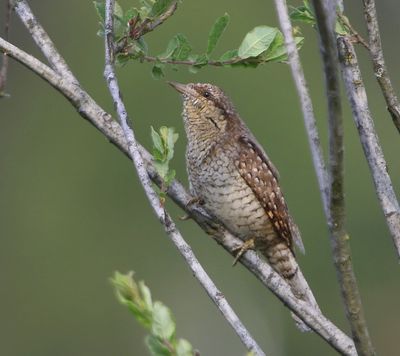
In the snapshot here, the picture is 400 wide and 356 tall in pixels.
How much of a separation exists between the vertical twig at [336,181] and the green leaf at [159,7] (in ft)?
3.50

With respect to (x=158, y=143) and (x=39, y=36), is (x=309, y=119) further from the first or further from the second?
(x=39, y=36)

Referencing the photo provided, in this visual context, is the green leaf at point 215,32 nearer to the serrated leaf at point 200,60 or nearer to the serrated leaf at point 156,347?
the serrated leaf at point 200,60

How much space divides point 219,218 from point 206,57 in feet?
4.23

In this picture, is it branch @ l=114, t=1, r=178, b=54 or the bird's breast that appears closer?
branch @ l=114, t=1, r=178, b=54

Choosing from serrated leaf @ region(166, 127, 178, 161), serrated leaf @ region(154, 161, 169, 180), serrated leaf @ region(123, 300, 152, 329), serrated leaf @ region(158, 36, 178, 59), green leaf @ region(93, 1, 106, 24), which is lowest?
serrated leaf @ region(123, 300, 152, 329)

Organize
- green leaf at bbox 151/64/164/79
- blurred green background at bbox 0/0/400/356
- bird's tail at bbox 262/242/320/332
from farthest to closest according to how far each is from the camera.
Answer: blurred green background at bbox 0/0/400/356 → bird's tail at bbox 262/242/320/332 → green leaf at bbox 151/64/164/79

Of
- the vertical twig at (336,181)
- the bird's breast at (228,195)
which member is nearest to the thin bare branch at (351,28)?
the vertical twig at (336,181)

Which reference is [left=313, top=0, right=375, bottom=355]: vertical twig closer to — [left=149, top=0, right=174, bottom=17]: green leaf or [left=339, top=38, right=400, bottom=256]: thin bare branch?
[left=339, top=38, right=400, bottom=256]: thin bare branch

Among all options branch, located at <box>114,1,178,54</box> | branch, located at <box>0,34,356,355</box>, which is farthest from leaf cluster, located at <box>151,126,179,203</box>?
branch, located at <box>114,1,178,54</box>

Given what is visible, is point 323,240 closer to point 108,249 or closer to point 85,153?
point 108,249

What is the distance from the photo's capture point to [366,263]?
15828 mm

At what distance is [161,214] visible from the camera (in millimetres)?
3574

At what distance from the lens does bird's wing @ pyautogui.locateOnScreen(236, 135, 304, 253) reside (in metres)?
5.45

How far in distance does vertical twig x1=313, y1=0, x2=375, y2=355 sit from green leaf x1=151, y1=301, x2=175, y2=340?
60cm
